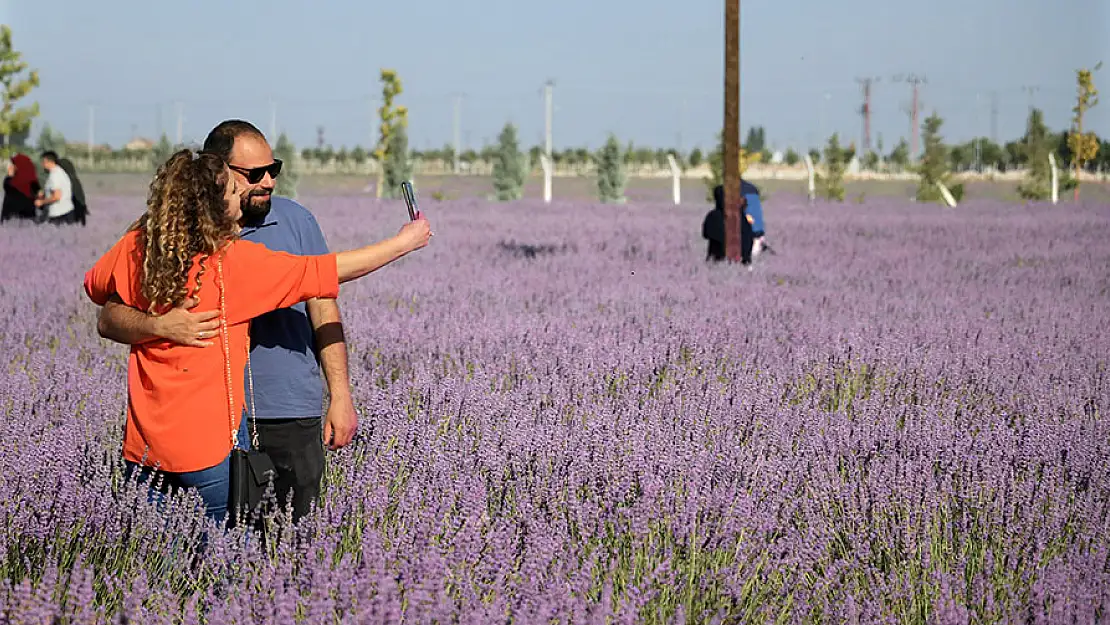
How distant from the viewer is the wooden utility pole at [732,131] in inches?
527

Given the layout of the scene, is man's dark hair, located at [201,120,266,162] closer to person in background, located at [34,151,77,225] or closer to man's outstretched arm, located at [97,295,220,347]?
man's outstretched arm, located at [97,295,220,347]

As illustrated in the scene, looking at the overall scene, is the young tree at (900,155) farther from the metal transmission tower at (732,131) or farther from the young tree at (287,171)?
the metal transmission tower at (732,131)

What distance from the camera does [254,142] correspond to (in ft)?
9.87

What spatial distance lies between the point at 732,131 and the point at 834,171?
30.4 m

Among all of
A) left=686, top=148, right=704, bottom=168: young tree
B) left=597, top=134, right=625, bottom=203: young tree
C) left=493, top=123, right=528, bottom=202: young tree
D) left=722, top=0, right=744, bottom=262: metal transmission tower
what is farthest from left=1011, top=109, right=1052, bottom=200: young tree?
left=686, top=148, right=704, bottom=168: young tree

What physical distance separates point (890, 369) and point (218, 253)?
3.99 metres

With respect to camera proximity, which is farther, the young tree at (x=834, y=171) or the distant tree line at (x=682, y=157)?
the distant tree line at (x=682, y=157)

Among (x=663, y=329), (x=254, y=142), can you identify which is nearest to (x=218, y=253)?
(x=254, y=142)

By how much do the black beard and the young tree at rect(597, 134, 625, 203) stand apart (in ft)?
142

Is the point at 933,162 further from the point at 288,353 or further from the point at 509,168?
the point at 288,353

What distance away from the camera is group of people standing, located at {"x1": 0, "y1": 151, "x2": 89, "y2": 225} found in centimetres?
1781

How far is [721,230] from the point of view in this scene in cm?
1352

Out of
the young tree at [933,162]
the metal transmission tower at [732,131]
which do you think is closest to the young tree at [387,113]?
the young tree at [933,162]

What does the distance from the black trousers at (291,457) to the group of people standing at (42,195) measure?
1597 centimetres
